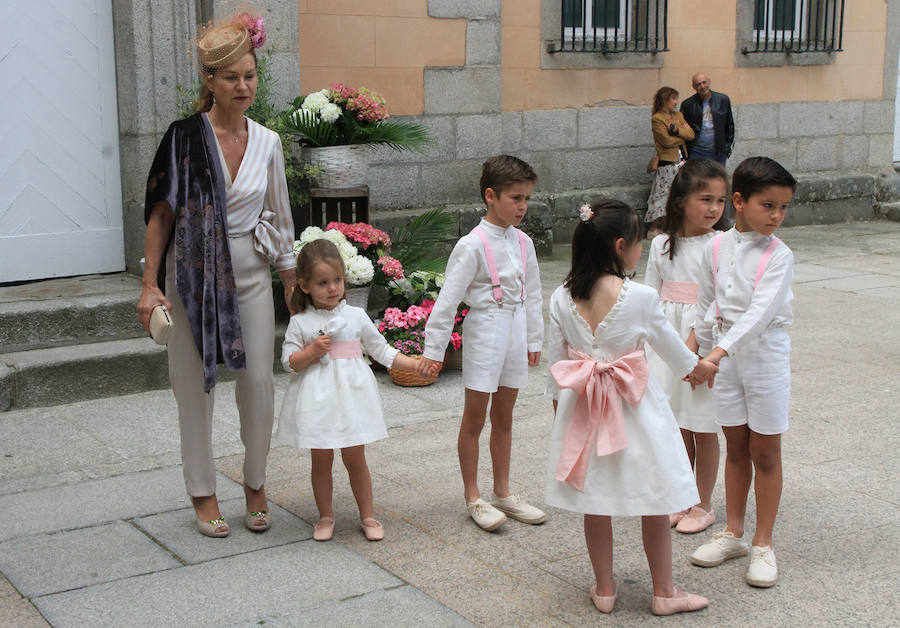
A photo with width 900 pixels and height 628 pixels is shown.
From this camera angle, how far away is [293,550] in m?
4.02

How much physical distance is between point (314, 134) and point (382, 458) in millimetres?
2816

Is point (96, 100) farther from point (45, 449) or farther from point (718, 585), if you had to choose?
point (718, 585)

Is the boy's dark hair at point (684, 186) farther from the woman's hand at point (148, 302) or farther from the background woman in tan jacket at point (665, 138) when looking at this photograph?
the background woman in tan jacket at point (665, 138)

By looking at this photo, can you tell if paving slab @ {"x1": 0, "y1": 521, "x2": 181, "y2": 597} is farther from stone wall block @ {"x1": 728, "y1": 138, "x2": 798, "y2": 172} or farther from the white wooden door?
stone wall block @ {"x1": 728, "y1": 138, "x2": 798, "y2": 172}

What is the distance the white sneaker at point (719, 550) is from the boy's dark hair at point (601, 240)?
3.57 feet

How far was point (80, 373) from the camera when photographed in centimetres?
595

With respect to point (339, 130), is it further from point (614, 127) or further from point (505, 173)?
point (614, 127)

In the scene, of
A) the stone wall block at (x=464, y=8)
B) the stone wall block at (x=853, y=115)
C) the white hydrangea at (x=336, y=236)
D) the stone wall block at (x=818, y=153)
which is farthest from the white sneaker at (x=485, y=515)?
the stone wall block at (x=853, y=115)

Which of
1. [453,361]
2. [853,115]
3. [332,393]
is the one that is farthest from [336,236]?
[853,115]

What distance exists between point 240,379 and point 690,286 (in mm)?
1796

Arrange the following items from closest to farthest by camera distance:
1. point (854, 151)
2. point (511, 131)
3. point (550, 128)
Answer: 1. point (511, 131)
2. point (550, 128)
3. point (854, 151)

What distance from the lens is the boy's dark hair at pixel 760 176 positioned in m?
3.73

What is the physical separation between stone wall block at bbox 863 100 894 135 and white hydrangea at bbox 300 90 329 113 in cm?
825

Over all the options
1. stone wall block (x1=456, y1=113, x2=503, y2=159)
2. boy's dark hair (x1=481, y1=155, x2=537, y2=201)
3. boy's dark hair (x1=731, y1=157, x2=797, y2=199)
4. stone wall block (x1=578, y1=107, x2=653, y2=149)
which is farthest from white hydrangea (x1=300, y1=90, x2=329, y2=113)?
stone wall block (x1=578, y1=107, x2=653, y2=149)
